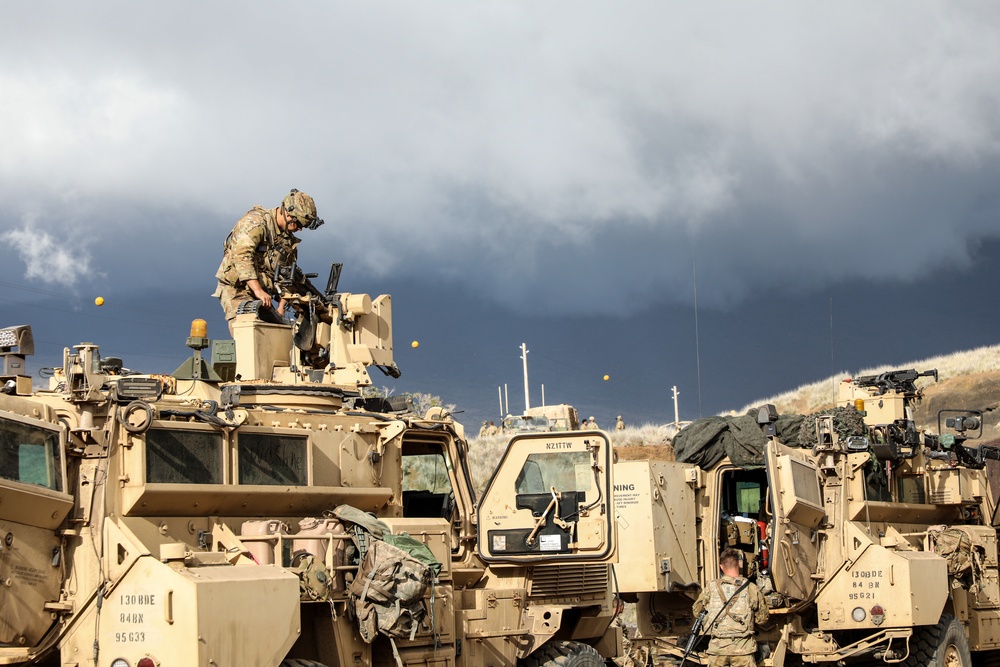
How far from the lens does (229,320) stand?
1223 centimetres

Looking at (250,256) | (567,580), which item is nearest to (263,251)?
(250,256)

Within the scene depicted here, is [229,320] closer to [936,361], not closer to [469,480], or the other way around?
[469,480]

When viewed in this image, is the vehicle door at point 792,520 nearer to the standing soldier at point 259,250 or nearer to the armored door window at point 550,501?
the armored door window at point 550,501

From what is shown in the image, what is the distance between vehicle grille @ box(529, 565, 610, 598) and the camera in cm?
1104

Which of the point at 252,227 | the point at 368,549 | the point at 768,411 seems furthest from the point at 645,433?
the point at 368,549

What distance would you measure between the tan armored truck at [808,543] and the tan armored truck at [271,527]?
84.7 inches

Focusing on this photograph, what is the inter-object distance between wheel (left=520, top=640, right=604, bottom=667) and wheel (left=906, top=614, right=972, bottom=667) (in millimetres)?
4785

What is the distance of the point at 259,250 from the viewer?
1258 centimetres

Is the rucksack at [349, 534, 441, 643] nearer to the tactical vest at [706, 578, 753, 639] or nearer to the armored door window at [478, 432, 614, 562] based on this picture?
the armored door window at [478, 432, 614, 562]

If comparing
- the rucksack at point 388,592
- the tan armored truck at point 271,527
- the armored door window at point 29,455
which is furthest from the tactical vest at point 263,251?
the armored door window at point 29,455

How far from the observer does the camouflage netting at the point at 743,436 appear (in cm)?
1465

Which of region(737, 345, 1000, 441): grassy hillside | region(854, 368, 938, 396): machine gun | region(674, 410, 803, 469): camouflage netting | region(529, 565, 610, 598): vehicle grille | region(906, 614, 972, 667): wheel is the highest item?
region(737, 345, 1000, 441): grassy hillside

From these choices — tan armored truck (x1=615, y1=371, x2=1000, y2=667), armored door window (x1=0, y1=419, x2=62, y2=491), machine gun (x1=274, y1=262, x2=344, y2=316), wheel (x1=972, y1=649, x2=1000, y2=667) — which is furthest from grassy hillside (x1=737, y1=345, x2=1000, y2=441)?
armored door window (x1=0, y1=419, x2=62, y2=491)

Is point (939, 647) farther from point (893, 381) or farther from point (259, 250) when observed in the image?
point (259, 250)
